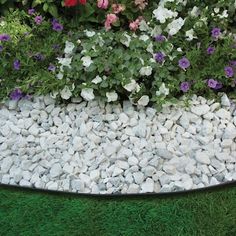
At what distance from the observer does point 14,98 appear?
11.7 ft

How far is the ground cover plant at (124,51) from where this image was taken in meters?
3.39

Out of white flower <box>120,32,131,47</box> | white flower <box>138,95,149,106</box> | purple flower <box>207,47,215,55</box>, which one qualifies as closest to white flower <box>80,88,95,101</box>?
white flower <box>138,95,149,106</box>

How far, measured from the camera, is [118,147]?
10.6ft

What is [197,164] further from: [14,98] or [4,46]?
[4,46]

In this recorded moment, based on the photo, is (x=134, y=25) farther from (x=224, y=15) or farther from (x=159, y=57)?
(x=224, y=15)

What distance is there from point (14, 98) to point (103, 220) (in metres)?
0.96

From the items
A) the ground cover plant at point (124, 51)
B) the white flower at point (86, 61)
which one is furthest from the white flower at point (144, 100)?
the white flower at point (86, 61)

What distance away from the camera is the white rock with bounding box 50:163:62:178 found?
125 inches

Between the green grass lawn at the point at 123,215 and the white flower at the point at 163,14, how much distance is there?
106 centimetres

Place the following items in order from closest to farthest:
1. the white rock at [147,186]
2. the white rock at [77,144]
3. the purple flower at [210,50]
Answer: the white rock at [147,186], the white rock at [77,144], the purple flower at [210,50]

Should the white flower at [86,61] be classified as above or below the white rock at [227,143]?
above

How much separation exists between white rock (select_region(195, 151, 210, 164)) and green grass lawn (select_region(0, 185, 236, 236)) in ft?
0.53

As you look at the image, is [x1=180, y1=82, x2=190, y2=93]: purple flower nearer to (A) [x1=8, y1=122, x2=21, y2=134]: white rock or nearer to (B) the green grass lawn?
(B) the green grass lawn

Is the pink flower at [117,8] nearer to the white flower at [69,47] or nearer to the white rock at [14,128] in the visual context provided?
the white flower at [69,47]
